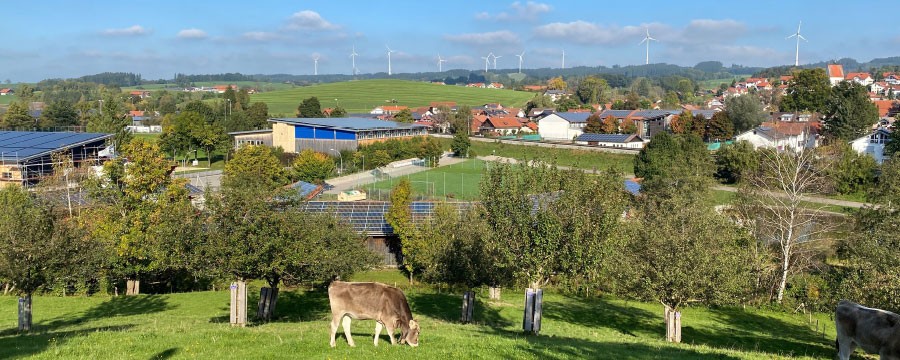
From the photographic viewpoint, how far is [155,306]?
26.3 metres

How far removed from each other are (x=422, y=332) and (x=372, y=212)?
90.7 feet

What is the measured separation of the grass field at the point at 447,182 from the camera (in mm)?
60188

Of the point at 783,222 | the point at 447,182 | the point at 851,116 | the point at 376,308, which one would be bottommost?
the point at 447,182

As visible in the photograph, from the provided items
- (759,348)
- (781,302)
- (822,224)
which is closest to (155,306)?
(759,348)

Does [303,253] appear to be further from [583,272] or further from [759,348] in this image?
[759,348]

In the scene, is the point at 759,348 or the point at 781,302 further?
the point at 781,302

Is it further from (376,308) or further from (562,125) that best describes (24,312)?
(562,125)

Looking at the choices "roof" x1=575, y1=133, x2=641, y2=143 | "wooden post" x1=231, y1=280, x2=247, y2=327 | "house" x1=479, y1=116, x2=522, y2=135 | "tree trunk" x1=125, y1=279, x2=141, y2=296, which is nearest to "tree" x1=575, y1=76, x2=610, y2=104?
"house" x1=479, y1=116, x2=522, y2=135

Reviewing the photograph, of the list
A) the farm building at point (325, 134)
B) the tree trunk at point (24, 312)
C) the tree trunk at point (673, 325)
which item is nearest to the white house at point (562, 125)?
the farm building at point (325, 134)

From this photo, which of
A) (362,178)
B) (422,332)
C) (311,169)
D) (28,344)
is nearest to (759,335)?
(422,332)

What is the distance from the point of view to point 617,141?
99.5 metres

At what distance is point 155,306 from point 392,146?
62.4 metres

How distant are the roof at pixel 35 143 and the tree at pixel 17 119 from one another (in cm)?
4654

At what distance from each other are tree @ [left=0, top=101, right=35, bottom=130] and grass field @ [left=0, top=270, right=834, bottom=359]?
331 feet
